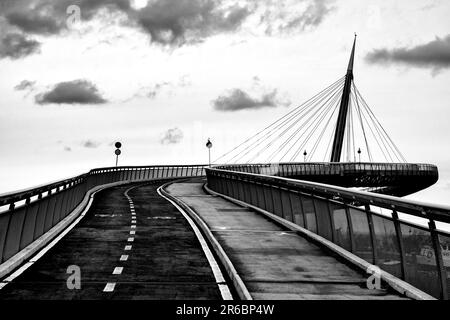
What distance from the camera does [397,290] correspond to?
8.88 m

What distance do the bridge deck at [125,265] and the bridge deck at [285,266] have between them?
824 millimetres

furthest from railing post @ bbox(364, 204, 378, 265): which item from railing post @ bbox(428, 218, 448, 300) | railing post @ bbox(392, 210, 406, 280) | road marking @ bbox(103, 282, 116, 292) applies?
road marking @ bbox(103, 282, 116, 292)

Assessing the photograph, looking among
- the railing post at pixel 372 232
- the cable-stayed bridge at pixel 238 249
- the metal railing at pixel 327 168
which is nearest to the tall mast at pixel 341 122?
the metal railing at pixel 327 168

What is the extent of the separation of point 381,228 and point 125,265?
5185mm

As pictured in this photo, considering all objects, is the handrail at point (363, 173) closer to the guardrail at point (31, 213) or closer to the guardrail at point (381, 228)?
the guardrail at point (31, 213)

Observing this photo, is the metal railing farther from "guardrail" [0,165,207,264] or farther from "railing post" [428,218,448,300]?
"railing post" [428,218,448,300]

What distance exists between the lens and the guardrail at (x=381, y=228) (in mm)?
7840

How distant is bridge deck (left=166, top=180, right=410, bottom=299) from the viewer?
9.00 meters

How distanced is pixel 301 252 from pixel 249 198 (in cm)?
1233

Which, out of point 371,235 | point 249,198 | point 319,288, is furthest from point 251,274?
point 249,198

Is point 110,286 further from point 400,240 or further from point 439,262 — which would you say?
point 439,262

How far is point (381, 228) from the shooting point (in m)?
10.0
